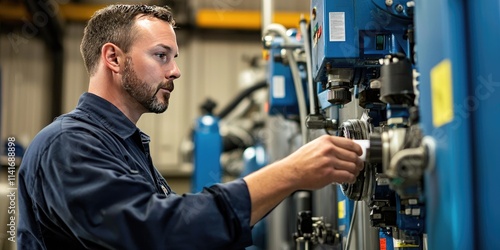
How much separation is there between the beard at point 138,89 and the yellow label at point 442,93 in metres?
0.78

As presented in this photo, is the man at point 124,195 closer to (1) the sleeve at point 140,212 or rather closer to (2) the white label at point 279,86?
(1) the sleeve at point 140,212

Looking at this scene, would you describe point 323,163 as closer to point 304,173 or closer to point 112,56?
point 304,173

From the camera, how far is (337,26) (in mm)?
1621

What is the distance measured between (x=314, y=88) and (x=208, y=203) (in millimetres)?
1066

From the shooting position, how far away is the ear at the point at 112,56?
1630 millimetres

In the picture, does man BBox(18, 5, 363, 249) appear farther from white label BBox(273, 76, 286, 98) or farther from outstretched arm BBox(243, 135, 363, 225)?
white label BBox(273, 76, 286, 98)

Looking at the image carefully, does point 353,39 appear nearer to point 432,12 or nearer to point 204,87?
point 432,12

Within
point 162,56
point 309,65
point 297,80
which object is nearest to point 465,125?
point 162,56

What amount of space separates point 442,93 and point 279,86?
2108 millimetres

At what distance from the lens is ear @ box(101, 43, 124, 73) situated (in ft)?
5.35

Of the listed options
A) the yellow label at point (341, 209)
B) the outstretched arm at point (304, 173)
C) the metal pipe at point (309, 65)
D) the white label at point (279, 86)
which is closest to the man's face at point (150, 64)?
the outstretched arm at point (304, 173)

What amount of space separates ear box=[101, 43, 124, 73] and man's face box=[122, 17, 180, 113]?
1.0 inches

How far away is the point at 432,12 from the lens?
1126 millimetres

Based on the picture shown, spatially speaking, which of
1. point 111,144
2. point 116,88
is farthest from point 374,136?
point 116,88
